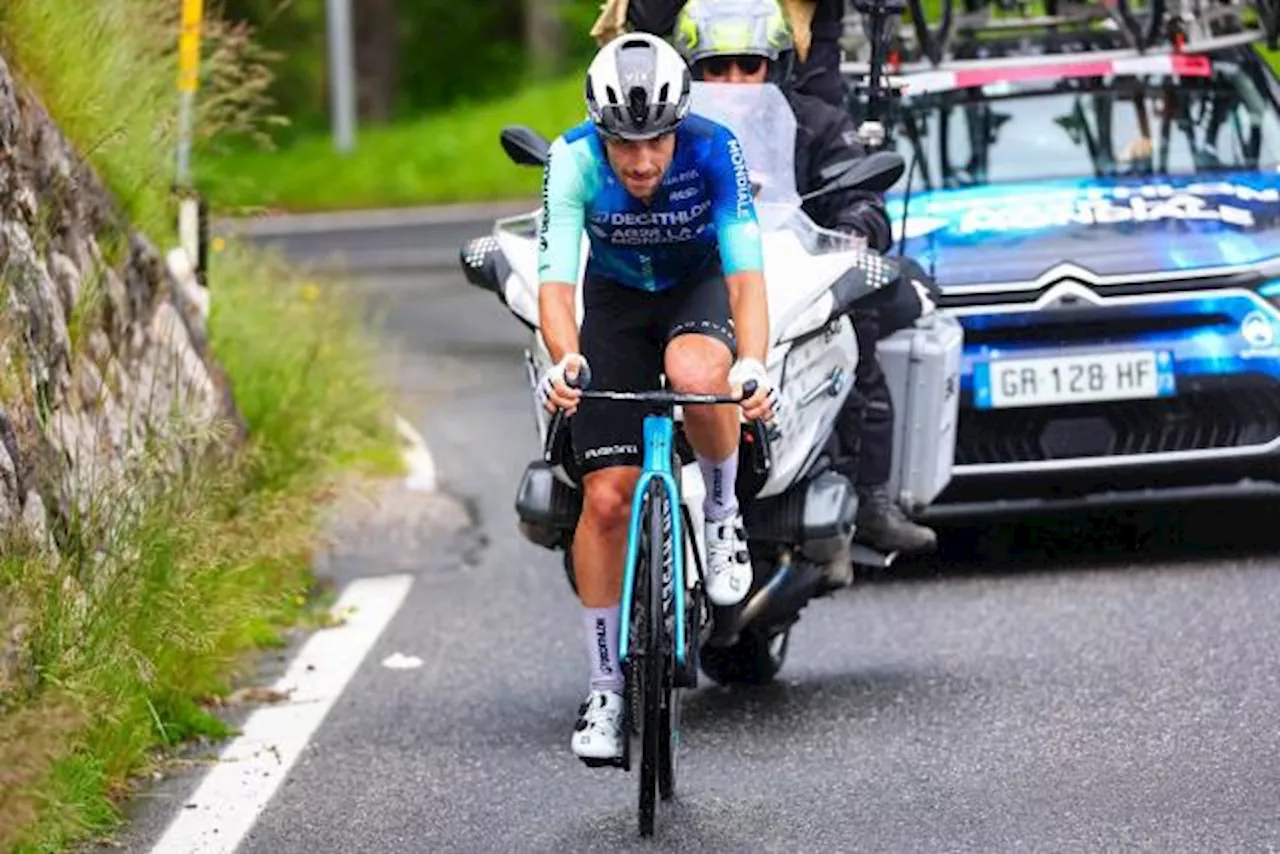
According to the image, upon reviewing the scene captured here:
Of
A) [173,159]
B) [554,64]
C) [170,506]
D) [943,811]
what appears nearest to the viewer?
[943,811]

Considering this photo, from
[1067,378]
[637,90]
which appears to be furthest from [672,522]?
[1067,378]

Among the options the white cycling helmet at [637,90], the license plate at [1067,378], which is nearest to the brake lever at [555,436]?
the white cycling helmet at [637,90]

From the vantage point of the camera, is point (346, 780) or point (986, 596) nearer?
point (346, 780)

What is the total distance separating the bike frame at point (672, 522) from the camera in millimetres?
7898

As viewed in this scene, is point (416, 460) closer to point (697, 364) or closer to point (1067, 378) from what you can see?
point (1067, 378)

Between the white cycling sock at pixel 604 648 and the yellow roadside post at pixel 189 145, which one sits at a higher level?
the yellow roadside post at pixel 189 145

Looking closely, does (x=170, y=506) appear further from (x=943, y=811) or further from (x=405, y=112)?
(x=405, y=112)

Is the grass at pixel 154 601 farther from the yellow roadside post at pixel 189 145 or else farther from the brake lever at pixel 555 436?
the brake lever at pixel 555 436

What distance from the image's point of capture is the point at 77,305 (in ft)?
32.4

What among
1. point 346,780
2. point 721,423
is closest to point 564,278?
point 721,423

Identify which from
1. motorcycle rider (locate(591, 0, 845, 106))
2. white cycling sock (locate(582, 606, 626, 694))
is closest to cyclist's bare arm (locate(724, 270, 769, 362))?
white cycling sock (locate(582, 606, 626, 694))

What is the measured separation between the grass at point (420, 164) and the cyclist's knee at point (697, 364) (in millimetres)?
27320

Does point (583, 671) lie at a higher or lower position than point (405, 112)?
higher

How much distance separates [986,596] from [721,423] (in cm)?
333
